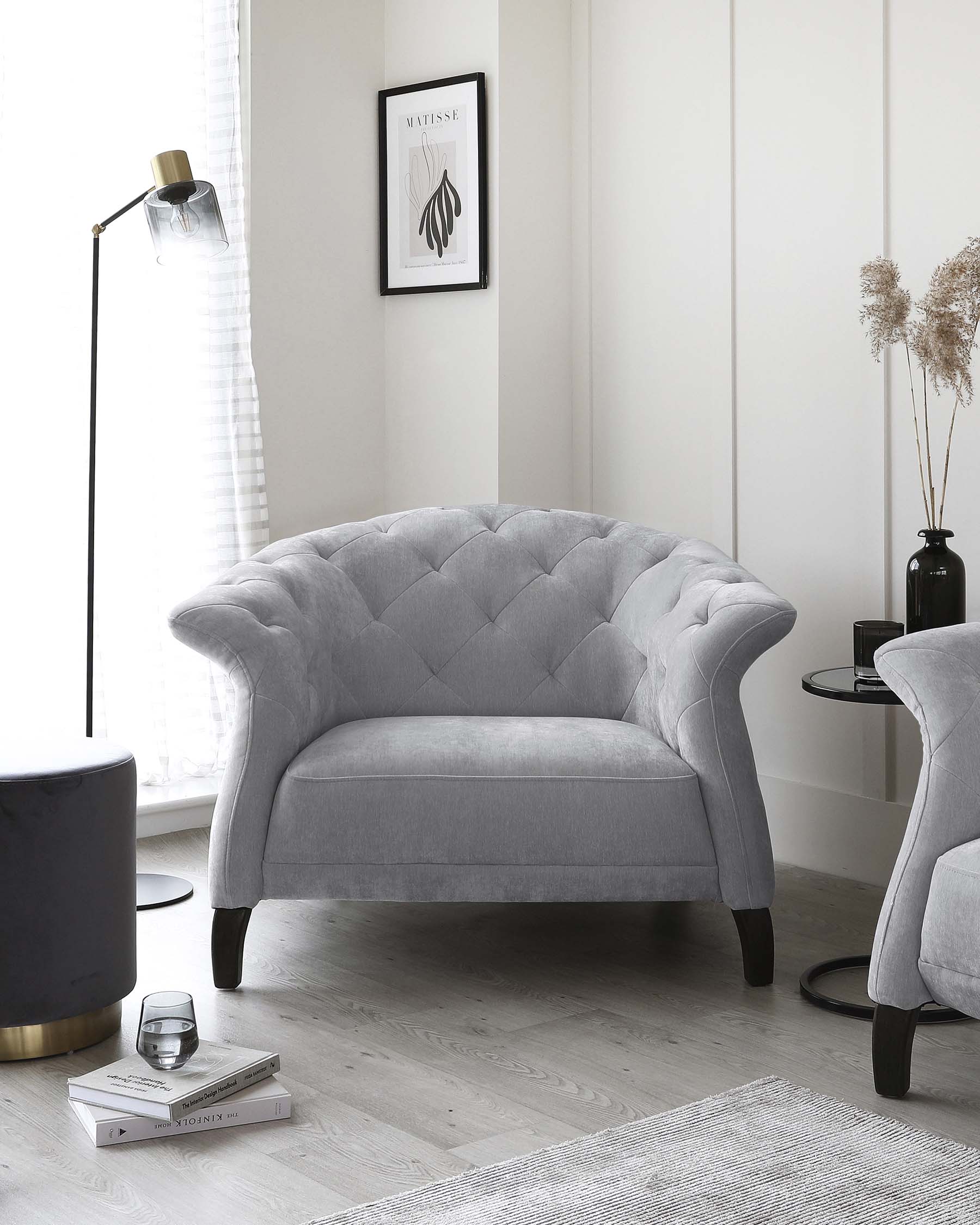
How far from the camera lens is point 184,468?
3820mm

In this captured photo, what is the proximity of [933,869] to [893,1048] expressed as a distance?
292 mm

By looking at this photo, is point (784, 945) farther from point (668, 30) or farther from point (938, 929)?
point (668, 30)

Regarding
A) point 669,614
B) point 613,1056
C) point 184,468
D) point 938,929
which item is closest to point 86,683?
point 184,468

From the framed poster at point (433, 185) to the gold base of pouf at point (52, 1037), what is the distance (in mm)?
2451

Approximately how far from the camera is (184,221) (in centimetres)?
315

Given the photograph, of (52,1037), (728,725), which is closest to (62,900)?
(52,1037)

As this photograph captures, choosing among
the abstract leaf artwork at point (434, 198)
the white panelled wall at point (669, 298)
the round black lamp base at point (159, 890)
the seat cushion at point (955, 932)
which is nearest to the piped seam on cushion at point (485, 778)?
the seat cushion at point (955, 932)

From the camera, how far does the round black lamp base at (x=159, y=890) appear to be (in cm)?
321

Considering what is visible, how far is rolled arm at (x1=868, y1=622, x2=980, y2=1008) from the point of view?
6.78ft

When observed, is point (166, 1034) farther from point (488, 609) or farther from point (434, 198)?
point (434, 198)

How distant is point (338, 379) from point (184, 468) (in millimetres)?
617

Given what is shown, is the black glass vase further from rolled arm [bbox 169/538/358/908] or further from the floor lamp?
the floor lamp

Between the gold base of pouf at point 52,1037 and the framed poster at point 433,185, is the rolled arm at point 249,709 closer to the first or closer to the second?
the gold base of pouf at point 52,1037

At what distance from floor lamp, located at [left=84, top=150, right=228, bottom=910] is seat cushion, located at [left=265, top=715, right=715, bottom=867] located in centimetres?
66
